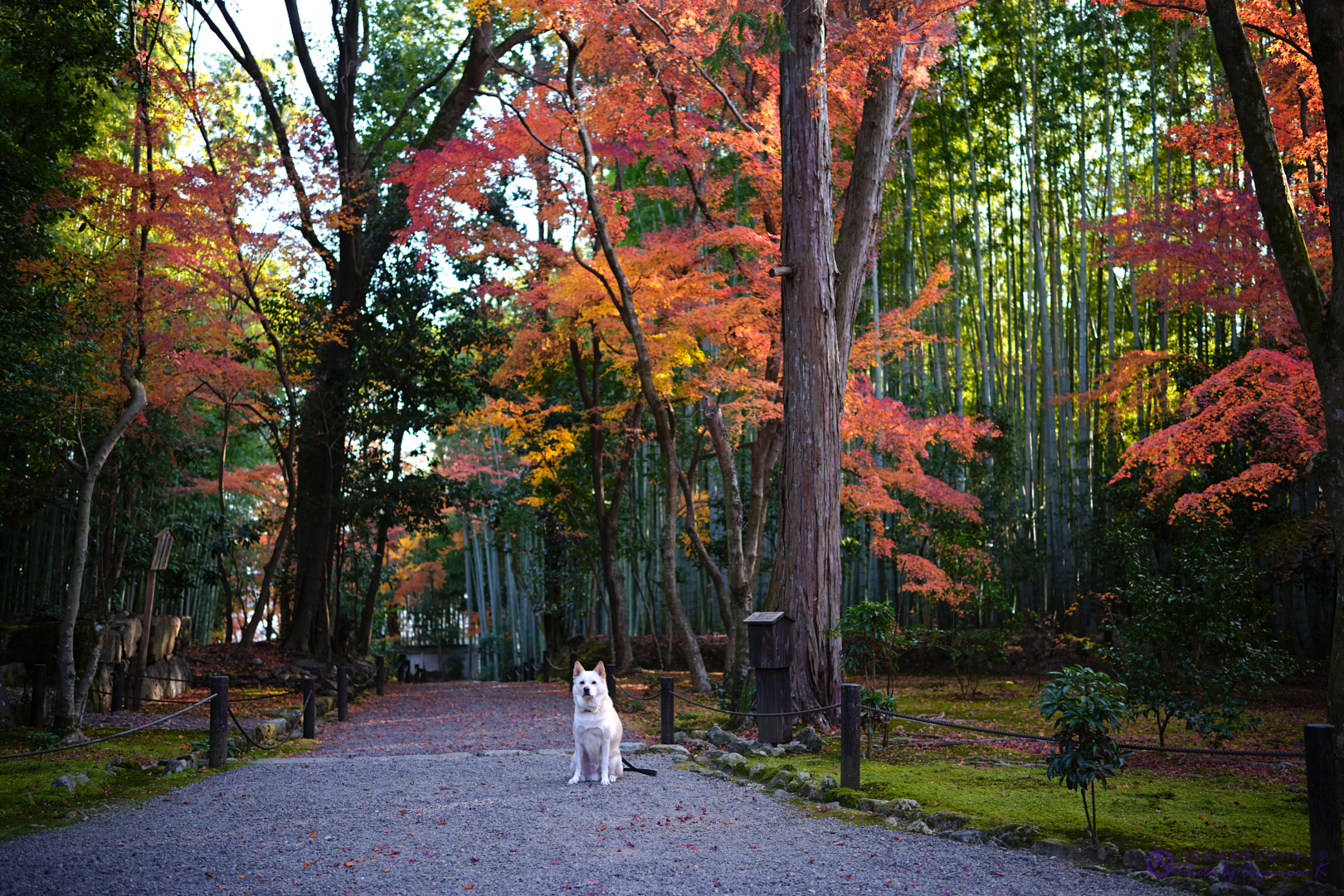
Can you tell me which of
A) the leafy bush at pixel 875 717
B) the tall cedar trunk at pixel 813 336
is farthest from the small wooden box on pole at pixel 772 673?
the leafy bush at pixel 875 717

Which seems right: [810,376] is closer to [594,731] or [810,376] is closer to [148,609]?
[594,731]

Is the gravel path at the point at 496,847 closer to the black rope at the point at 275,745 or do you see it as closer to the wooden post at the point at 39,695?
the black rope at the point at 275,745

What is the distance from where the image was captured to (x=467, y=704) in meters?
11.4

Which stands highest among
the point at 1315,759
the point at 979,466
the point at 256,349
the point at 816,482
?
the point at 256,349

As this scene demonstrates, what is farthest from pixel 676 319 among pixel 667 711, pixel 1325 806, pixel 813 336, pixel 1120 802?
pixel 1325 806

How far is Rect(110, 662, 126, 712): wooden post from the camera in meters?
9.18

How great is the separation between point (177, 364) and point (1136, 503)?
11.5m

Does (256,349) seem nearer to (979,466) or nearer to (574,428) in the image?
(574,428)

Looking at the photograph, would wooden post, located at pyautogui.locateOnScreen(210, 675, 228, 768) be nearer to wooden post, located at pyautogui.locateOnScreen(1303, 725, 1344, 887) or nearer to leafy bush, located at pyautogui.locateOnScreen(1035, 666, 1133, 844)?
leafy bush, located at pyautogui.locateOnScreen(1035, 666, 1133, 844)

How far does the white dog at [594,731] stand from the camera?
5.12m

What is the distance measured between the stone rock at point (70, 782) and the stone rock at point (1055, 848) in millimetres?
5055

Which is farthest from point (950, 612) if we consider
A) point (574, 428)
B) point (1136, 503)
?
point (574, 428)

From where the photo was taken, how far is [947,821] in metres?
4.20

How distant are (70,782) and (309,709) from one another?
280cm
